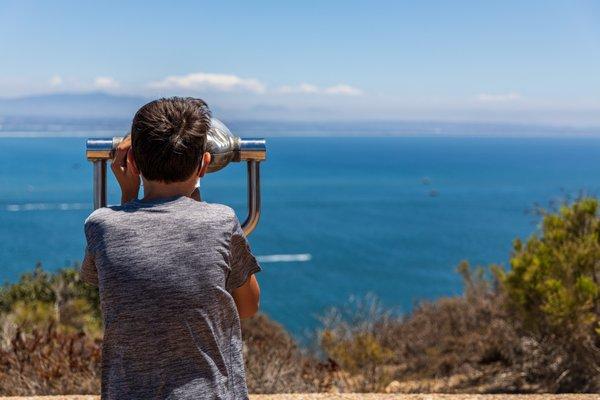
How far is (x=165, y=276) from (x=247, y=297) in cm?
23

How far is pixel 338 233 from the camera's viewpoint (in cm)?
5150

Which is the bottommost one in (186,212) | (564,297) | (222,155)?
(564,297)

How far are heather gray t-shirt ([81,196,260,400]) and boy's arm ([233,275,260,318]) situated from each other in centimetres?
10

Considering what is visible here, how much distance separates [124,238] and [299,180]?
8995cm

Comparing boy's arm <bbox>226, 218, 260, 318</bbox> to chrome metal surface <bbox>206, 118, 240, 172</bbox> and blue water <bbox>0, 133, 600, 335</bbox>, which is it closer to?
chrome metal surface <bbox>206, 118, 240, 172</bbox>

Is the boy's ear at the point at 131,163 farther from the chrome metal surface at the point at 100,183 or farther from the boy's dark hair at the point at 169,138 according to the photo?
the chrome metal surface at the point at 100,183

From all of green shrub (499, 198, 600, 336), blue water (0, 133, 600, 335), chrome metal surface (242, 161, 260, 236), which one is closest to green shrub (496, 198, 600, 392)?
green shrub (499, 198, 600, 336)

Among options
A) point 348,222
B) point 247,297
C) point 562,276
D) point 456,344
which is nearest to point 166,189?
point 247,297

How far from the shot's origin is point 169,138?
162cm

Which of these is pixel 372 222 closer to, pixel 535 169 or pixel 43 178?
pixel 43 178

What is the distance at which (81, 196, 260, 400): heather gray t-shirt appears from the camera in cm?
162

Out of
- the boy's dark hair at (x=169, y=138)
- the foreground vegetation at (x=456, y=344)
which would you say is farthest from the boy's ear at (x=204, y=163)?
the foreground vegetation at (x=456, y=344)

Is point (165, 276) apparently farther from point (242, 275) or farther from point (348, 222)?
point (348, 222)

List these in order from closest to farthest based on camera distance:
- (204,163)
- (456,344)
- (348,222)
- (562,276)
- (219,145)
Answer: (204,163) → (219,145) → (562,276) → (456,344) → (348,222)
